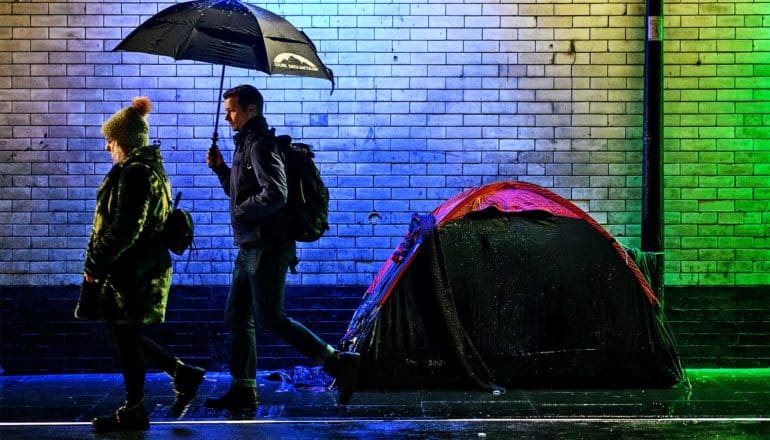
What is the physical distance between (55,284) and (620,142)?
4.79m

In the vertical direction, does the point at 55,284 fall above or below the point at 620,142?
below

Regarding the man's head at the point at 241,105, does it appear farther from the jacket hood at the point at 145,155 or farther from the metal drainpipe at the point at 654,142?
the metal drainpipe at the point at 654,142

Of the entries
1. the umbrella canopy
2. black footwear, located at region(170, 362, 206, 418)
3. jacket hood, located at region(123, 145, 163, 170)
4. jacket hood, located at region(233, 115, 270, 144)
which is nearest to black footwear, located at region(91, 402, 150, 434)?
black footwear, located at region(170, 362, 206, 418)

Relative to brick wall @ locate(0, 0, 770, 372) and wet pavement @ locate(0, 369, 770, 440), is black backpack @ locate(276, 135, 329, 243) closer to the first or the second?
wet pavement @ locate(0, 369, 770, 440)

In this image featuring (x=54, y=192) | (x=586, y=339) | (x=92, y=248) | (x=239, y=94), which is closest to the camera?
(x=92, y=248)

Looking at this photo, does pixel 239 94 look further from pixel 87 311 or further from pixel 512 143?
pixel 512 143

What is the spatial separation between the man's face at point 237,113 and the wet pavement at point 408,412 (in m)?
1.93

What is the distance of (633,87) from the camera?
935 centimetres

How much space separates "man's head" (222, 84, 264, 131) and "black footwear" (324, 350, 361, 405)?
1.67m

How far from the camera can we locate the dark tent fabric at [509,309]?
8.12 metres

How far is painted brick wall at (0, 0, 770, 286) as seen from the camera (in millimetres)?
9250

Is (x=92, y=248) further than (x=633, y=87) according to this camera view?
No

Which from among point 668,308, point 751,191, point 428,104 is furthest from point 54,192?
point 751,191

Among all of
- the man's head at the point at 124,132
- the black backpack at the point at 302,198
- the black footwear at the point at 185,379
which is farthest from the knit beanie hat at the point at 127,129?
the black footwear at the point at 185,379
